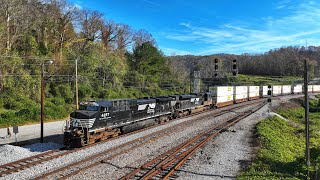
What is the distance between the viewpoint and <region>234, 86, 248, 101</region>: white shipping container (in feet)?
174

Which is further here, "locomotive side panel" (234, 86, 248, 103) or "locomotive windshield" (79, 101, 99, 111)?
"locomotive side panel" (234, 86, 248, 103)

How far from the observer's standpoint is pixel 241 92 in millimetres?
55406

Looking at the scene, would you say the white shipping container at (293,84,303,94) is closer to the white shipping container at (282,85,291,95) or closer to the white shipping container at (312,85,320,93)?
the white shipping container at (282,85,291,95)

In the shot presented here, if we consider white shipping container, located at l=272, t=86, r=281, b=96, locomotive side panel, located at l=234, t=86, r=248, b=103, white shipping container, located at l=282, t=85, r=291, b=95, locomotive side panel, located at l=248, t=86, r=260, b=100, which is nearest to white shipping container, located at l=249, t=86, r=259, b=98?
locomotive side panel, located at l=248, t=86, r=260, b=100

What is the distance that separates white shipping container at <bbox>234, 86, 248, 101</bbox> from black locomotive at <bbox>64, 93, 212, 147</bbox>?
23.5m

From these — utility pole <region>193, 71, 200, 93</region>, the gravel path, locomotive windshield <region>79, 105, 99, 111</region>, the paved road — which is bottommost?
the paved road

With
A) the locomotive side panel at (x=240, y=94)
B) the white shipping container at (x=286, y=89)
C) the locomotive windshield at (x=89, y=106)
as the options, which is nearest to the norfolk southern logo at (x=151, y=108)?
the locomotive windshield at (x=89, y=106)

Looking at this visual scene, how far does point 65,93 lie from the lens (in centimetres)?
3975

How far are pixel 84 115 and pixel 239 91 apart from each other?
4076 cm

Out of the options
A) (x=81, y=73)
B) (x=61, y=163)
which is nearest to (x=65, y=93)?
(x=81, y=73)

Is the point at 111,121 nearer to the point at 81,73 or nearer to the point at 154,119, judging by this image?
the point at 154,119

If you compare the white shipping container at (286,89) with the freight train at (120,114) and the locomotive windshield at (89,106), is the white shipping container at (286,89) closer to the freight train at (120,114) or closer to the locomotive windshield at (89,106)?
the freight train at (120,114)

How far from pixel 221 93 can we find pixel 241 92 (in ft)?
34.1

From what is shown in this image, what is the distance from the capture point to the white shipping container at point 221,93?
45031 mm
